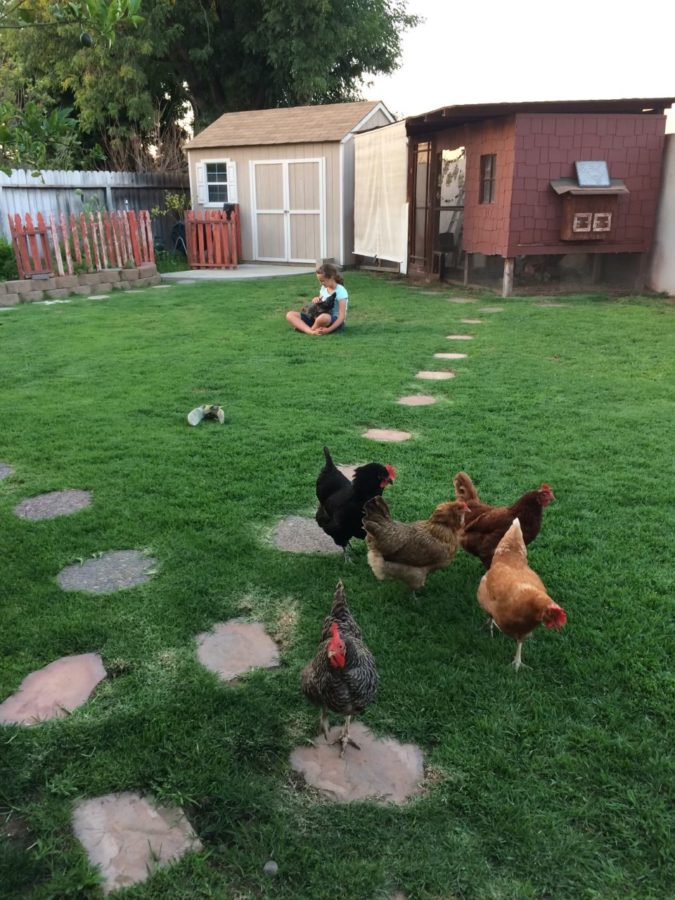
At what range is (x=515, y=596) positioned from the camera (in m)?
2.49

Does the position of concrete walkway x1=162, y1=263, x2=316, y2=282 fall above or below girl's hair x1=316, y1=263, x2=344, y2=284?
below

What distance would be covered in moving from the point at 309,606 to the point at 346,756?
2.66 ft

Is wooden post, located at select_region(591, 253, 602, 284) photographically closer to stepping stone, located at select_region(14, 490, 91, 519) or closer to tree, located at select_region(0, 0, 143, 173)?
stepping stone, located at select_region(14, 490, 91, 519)

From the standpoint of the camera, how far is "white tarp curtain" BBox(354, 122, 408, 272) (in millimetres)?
12516

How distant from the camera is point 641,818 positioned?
1.93m

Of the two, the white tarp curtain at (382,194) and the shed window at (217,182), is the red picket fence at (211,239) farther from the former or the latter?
the white tarp curtain at (382,194)

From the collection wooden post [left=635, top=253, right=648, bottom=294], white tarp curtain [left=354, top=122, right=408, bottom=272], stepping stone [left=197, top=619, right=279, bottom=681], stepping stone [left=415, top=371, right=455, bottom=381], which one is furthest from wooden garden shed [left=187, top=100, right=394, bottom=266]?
stepping stone [left=197, top=619, right=279, bottom=681]

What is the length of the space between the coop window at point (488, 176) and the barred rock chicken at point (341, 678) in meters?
10.3

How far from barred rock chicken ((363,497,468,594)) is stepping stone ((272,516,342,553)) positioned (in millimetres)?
411

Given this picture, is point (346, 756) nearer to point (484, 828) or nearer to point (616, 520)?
point (484, 828)

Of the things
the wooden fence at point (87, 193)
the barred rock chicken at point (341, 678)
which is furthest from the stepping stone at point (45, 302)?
the barred rock chicken at point (341, 678)

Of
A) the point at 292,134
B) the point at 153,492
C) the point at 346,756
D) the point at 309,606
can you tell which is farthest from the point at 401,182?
the point at 346,756

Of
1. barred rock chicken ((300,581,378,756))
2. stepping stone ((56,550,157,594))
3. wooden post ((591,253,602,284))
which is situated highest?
wooden post ((591,253,602,284))

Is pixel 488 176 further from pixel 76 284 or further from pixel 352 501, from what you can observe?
pixel 352 501
